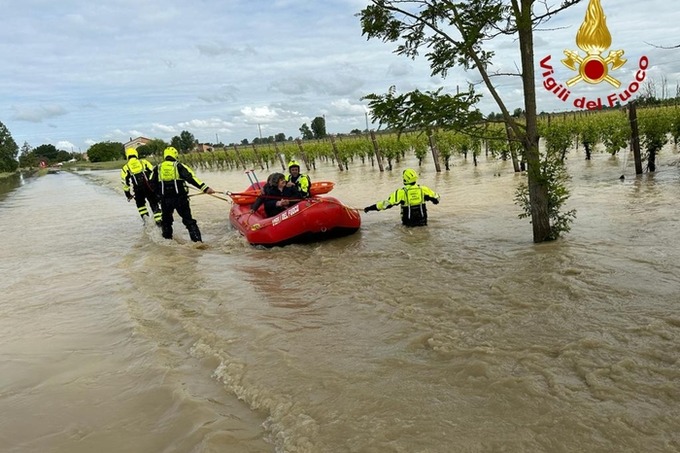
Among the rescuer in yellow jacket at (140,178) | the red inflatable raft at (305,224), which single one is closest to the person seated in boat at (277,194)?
the red inflatable raft at (305,224)

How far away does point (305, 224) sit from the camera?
8.43 metres

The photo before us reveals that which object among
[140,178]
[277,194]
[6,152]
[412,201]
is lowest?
[412,201]

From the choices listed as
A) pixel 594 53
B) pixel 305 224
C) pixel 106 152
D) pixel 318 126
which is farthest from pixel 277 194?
pixel 106 152

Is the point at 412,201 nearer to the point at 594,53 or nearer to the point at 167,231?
the point at 167,231

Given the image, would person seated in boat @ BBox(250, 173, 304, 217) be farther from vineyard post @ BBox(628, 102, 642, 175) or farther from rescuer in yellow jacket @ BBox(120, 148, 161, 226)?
vineyard post @ BBox(628, 102, 642, 175)

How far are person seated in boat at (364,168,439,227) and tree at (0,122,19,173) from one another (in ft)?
267

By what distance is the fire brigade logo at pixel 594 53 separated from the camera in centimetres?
1062

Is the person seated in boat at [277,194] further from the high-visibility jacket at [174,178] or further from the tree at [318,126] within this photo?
the tree at [318,126]

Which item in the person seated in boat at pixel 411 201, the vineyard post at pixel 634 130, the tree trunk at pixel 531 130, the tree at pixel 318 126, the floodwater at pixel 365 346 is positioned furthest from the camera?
the tree at pixel 318 126

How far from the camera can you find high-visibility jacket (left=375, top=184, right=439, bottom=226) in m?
8.75

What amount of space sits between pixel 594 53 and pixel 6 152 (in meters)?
88.0

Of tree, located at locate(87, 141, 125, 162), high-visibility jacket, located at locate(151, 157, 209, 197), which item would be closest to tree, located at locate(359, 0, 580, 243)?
high-visibility jacket, located at locate(151, 157, 209, 197)

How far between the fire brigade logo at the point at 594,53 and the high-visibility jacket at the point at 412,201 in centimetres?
493

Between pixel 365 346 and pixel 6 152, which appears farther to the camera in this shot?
A: pixel 6 152
